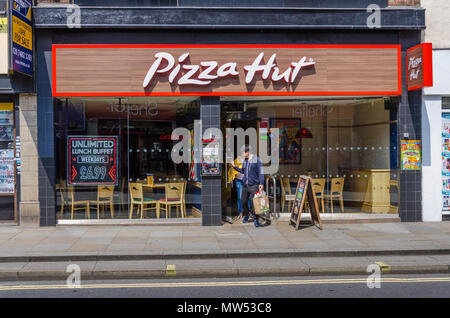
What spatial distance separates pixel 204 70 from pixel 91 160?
3.52 m

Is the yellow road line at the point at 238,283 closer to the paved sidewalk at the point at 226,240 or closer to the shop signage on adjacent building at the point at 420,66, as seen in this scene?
the paved sidewalk at the point at 226,240

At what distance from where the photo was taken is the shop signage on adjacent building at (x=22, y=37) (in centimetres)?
997

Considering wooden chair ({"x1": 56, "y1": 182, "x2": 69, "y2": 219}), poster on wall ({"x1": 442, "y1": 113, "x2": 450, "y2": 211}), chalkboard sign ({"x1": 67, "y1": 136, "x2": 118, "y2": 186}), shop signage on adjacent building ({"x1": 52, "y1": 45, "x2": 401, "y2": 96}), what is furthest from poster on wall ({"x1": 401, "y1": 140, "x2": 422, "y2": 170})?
wooden chair ({"x1": 56, "y1": 182, "x2": 69, "y2": 219})

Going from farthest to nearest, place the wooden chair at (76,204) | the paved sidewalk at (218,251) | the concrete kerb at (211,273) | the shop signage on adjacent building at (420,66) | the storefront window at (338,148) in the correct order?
the storefront window at (338,148) → the wooden chair at (76,204) → the shop signage on adjacent building at (420,66) → the paved sidewalk at (218,251) → the concrete kerb at (211,273)

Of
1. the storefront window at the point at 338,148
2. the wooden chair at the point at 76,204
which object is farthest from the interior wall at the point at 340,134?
the wooden chair at the point at 76,204

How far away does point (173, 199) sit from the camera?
1177 centimetres

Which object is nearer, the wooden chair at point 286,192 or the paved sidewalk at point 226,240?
the paved sidewalk at point 226,240

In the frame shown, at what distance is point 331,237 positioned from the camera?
981cm

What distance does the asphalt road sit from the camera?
642cm

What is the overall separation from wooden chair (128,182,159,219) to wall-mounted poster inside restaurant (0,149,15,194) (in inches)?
111

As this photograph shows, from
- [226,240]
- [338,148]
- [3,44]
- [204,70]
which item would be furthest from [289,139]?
[3,44]

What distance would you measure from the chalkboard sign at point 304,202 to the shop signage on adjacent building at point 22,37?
680 centimetres

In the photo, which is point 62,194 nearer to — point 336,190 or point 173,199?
point 173,199

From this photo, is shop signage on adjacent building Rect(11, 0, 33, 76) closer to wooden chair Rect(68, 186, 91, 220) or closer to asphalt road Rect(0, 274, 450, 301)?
wooden chair Rect(68, 186, 91, 220)
